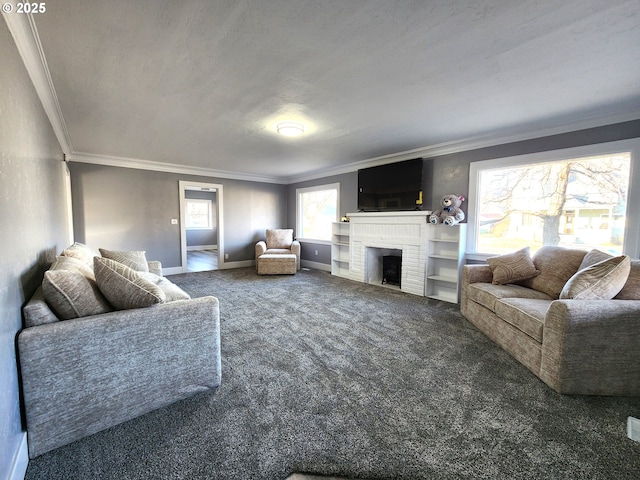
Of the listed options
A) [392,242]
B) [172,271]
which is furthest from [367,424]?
[172,271]

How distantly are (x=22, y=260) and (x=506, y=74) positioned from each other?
3.57 m

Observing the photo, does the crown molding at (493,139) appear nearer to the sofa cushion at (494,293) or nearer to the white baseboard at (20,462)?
the sofa cushion at (494,293)

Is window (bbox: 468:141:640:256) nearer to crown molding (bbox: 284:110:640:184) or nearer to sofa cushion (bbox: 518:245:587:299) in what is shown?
crown molding (bbox: 284:110:640:184)

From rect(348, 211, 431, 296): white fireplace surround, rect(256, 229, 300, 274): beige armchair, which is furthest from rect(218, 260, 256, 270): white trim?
rect(348, 211, 431, 296): white fireplace surround

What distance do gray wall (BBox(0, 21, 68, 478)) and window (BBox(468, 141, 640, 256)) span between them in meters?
4.62

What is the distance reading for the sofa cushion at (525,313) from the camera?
205cm

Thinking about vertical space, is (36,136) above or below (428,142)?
below

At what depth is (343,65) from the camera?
1.98m

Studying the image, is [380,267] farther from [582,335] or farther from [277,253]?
[582,335]

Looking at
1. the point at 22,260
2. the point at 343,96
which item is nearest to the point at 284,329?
the point at 22,260

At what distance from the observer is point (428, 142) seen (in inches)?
156

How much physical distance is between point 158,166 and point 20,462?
5448mm

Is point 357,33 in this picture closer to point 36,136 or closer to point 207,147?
point 36,136

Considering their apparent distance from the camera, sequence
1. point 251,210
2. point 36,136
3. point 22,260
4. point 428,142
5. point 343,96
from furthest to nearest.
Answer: point 251,210 < point 428,142 < point 343,96 < point 36,136 < point 22,260
